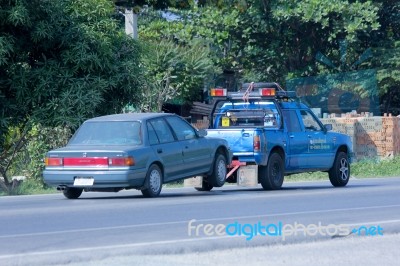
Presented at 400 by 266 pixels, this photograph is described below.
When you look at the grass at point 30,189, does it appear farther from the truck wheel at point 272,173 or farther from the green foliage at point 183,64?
the green foliage at point 183,64

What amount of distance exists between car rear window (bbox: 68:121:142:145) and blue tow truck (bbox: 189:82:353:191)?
2.56 metres

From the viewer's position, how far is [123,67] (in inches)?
965

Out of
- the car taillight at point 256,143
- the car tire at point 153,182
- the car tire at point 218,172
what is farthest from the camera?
the car taillight at point 256,143

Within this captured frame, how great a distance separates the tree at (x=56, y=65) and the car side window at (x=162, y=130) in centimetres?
491

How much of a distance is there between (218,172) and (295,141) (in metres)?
2.28

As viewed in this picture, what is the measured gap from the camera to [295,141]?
68.2 feet

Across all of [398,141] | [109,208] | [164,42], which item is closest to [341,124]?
[398,141]

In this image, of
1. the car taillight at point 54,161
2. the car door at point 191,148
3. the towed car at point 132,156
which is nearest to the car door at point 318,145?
the towed car at point 132,156

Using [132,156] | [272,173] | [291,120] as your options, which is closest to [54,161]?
[132,156]

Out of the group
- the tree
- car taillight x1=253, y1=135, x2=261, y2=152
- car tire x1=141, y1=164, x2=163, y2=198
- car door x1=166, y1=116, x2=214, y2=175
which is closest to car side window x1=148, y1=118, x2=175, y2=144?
car door x1=166, y1=116, x2=214, y2=175

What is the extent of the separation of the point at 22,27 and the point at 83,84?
206 cm

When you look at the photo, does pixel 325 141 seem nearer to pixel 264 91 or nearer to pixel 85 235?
pixel 264 91

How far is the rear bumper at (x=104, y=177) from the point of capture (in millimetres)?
16828

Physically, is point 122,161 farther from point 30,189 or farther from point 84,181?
point 30,189
